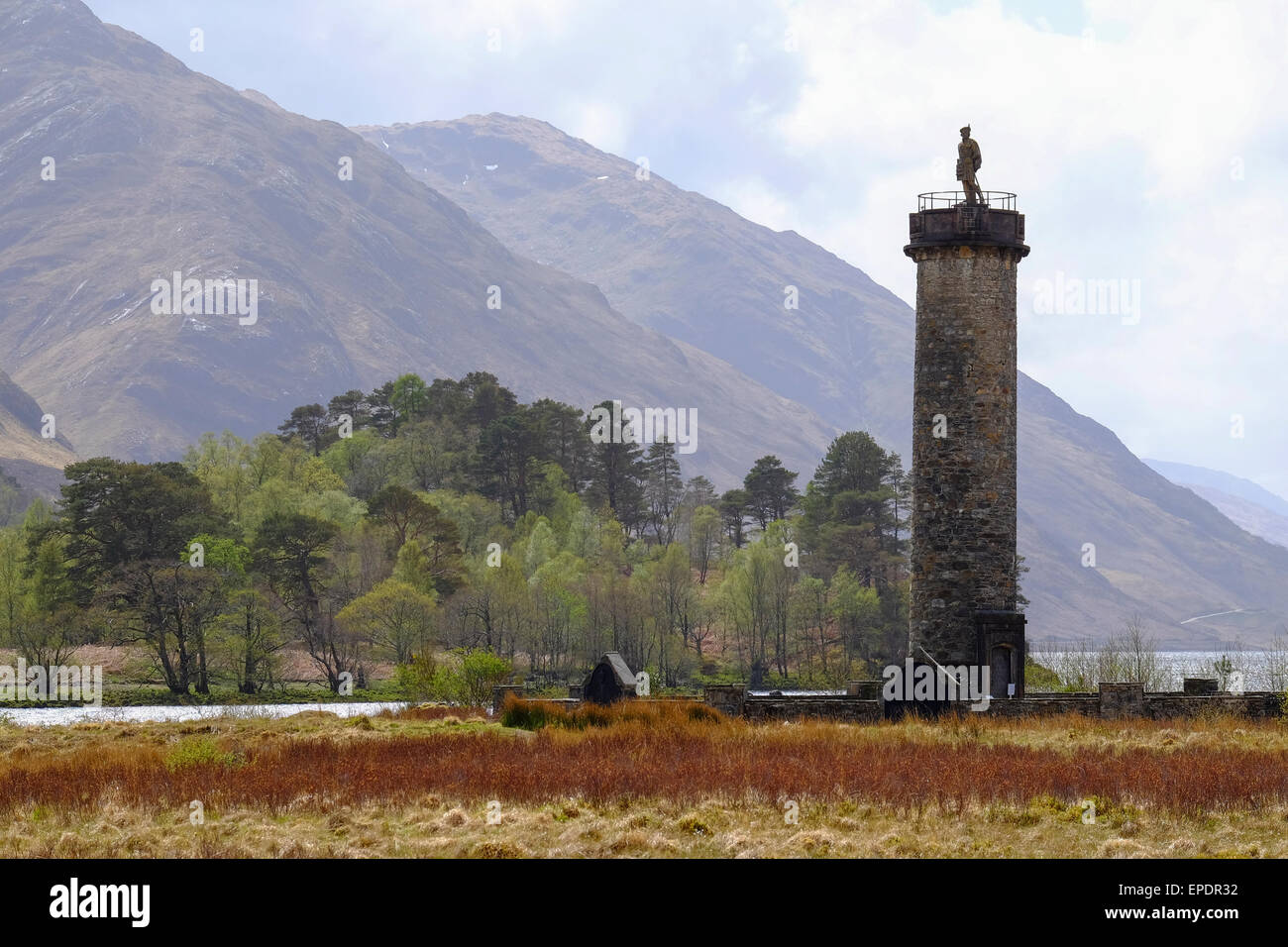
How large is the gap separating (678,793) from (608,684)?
1510 cm

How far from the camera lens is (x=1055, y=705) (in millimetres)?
37406

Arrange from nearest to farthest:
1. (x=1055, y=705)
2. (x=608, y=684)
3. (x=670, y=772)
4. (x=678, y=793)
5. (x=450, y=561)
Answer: (x=678, y=793) < (x=670, y=772) < (x=1055, y=705) < (x=608, y=684) < (x=450, y=561)

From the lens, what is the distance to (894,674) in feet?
127

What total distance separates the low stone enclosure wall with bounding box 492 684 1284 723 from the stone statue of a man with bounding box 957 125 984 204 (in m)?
13.1

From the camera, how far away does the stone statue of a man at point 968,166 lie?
136ft

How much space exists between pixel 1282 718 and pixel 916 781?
1410 cm

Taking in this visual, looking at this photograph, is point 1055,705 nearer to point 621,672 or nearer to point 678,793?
point 621,672

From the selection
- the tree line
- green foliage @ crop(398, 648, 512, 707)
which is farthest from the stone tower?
the tree line

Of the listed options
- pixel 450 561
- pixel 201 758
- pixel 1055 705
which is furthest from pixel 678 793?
pixel 450 561

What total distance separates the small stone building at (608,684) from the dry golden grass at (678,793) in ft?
16.8

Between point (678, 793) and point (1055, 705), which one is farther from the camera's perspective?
point (1055, 705)

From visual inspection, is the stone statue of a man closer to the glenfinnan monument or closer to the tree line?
the glenfinnan monument
